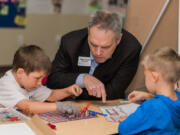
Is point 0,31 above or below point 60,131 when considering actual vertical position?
above

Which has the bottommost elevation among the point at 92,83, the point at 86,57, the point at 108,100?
the point at 108,100

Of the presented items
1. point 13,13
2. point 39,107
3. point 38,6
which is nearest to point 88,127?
point 39,107

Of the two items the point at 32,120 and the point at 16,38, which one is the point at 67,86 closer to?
the point at 32,120

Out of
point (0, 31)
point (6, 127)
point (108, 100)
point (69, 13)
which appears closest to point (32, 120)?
point (6, 127)

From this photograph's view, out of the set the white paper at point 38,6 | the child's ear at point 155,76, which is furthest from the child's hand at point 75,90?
the white paper at point 38,6

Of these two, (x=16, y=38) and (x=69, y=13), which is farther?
(x=69, y=13)

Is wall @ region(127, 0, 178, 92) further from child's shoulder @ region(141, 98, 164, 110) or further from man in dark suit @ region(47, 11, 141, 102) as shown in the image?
child's shoulder @ region(141, 98, 164, 110)

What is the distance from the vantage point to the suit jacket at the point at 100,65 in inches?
86.1

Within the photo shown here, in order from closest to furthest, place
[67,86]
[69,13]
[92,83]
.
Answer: [92,83]
[67,86]
[69,13]

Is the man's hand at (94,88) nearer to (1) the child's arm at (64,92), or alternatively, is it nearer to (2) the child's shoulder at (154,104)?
(1) the child's arm at (64,92)

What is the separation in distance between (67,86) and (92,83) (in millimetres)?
237

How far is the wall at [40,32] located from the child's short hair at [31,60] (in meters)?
2.35

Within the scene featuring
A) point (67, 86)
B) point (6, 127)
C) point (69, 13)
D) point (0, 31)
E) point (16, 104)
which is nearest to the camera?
point (6, 127)

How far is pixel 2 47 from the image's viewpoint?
4.15 metres
